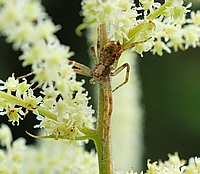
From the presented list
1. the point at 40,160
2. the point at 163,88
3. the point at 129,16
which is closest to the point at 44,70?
the point at 129,16

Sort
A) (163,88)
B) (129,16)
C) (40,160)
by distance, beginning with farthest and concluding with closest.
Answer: (163,88)
(40,160)
(129,16)

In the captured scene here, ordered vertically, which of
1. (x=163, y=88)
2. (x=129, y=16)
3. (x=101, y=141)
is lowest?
(x=101, y=141)

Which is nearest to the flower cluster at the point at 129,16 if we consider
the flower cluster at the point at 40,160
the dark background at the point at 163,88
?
the flower cluster at the point at 40,160

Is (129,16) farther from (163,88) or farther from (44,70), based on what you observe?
(163,88)

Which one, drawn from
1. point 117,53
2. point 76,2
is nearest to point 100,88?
point 117,53

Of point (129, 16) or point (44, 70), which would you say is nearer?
point (44, 70)

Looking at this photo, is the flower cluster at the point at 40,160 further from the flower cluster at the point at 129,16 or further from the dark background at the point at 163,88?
the dark background at the point at 163,88
